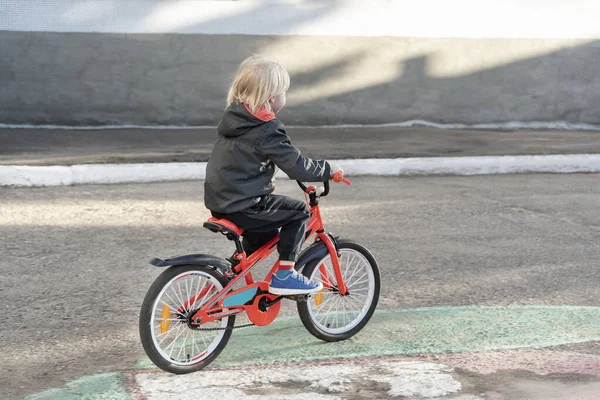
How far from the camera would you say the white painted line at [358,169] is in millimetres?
8852

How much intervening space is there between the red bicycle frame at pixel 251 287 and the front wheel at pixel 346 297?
0.04 metres

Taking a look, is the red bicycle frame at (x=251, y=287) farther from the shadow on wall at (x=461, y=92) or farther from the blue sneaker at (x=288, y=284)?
the shadow on wall at (x=461, y=92)

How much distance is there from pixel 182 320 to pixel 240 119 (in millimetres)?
982

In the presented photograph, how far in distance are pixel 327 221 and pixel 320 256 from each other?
298 centimetres

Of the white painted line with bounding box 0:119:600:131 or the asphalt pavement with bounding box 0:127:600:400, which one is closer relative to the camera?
the asphalt pavement with bounding box 0:127:600:400

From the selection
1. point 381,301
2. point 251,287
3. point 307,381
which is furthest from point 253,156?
point 381,301

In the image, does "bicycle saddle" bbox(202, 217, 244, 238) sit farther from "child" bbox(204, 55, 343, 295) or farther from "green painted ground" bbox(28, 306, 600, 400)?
"green painted ground" bbox(28, 306, 600, 400)

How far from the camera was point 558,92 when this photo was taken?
14.7 meters

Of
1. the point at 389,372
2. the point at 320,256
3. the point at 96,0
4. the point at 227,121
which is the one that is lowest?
the point at 389,372

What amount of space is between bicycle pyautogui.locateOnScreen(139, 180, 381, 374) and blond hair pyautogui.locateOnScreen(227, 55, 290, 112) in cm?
57

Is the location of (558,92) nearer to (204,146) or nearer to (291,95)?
(291,95)

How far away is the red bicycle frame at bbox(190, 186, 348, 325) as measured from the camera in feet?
13.7

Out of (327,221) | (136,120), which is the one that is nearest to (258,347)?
Answer: (327,221)


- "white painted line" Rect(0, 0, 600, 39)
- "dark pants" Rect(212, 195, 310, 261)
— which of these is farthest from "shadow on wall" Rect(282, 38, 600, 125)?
"dark pants" Rect(212, 195, 310, 261)
